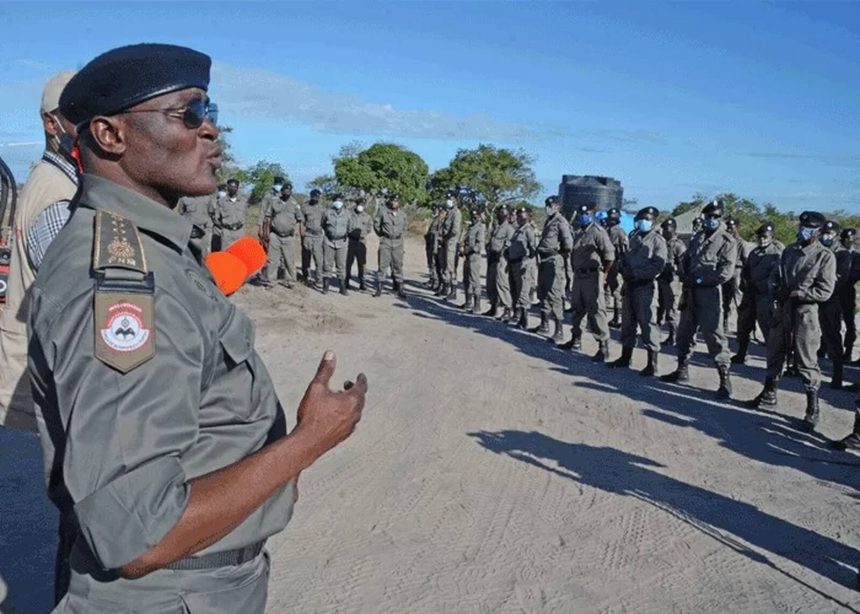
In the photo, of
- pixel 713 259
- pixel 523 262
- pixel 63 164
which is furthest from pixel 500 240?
pixel 63 164

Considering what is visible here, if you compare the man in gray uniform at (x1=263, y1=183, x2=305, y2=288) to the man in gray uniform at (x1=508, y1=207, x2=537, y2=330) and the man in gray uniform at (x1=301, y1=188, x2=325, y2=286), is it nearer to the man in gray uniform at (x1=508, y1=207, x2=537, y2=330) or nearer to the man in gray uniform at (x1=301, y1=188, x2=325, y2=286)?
the man in gray uniform at (x1=301, y1=188, x2=325, y2=286)

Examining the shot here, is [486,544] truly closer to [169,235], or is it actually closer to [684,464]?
[684,464]

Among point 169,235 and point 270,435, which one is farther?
point 270,435

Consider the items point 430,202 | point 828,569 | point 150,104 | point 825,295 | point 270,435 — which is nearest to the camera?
point 150,104

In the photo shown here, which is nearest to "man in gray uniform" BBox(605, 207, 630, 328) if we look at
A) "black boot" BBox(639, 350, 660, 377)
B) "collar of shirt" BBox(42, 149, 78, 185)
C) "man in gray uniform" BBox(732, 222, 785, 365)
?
"man in gray uniform" BBox(732, 222, 785, 365)

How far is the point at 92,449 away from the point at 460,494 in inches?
163

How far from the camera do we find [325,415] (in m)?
1.46

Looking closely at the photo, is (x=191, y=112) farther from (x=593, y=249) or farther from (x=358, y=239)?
(x=358, y=239)

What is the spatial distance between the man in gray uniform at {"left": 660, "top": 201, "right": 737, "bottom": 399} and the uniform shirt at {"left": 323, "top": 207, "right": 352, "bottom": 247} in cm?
748

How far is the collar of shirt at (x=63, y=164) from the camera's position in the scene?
2.51m

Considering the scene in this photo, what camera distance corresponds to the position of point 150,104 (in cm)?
139

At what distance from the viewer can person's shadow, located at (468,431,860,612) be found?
441 cm

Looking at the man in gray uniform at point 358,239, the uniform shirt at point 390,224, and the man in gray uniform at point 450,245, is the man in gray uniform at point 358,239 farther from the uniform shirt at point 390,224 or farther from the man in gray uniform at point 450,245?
the man in gray uniform at point 450,245

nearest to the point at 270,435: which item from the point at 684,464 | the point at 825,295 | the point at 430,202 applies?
the point at 684,464
